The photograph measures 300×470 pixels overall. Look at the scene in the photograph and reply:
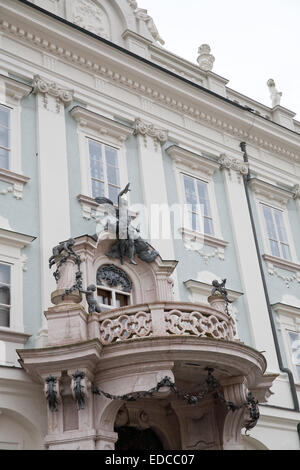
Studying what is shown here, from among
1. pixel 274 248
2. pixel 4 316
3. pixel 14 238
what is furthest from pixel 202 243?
pixel 4 316

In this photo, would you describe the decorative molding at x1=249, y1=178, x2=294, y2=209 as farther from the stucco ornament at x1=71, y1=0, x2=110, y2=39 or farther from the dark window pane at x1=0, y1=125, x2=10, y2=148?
the dark window pane at x1=0, y1=125, x2=10, y2=148

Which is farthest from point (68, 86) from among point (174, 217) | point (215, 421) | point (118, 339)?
point (215, 421)

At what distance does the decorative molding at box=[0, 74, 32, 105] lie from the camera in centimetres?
1533

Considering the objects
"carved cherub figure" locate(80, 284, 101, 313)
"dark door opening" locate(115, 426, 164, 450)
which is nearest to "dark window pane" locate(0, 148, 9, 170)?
"carved cherub figure" locate(80, 284, 101, 313)

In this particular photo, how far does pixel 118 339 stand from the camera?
1197cm

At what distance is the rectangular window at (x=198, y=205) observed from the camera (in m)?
17.6

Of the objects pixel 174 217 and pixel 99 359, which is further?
pixel 174 217

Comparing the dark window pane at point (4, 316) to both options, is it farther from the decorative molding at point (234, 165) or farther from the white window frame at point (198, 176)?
the decorative molding at point (234, 165)

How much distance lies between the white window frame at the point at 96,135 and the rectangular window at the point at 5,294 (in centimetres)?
300

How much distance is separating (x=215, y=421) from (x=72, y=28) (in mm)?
10180

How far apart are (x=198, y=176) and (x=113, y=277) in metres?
5.11

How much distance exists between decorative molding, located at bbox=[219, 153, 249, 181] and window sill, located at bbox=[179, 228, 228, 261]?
271 cm

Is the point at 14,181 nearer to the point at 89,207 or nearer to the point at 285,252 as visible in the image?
the point at 89,207
